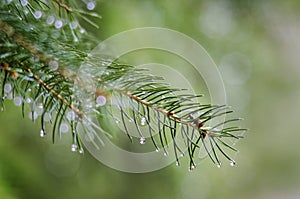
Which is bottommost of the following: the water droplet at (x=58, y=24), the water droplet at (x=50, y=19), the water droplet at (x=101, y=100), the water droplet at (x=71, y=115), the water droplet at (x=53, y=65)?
the water droplet at (x=71, y=115)

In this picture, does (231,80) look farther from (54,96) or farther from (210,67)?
(54,96)

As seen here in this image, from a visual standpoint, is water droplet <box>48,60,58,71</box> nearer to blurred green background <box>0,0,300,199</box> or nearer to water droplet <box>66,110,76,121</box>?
water droplet <box>66,110,76,121</box>

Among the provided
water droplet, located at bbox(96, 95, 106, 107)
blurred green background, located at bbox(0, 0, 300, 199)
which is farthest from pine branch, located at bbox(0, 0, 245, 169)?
blurred green background, located at bbox(0, 0, 300, 199)

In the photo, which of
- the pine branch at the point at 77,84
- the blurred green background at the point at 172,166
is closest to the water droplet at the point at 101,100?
the pine branch at the point at 77,84

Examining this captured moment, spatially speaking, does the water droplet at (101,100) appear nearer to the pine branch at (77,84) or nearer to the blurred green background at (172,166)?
the pine branch at (77,84)

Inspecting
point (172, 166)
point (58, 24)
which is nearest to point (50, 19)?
point (58, 24)

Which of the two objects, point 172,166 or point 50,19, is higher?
point 50,19

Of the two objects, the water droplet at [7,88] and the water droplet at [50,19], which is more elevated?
the water droplet at [50,19]

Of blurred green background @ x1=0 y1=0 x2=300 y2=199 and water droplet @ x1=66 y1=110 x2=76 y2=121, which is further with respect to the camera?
blurred green background @ x1=0 y1=0 x2=300 y2=199

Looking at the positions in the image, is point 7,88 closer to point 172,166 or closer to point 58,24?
point 58,24

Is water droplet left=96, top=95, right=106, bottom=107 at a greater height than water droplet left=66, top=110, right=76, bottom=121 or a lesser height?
greater

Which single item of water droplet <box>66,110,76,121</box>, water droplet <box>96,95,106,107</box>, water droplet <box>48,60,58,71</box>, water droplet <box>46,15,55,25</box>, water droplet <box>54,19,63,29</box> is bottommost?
Result: water droplet <box>66,110,76,121</box>

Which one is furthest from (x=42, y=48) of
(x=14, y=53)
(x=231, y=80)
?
(x=231, y=80)
